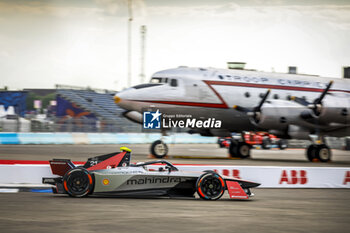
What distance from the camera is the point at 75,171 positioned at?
35.1ft

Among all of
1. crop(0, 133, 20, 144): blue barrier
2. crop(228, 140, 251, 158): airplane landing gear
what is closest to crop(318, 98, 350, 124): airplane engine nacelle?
crop(228, 140, 251, 158): airplane landing gear

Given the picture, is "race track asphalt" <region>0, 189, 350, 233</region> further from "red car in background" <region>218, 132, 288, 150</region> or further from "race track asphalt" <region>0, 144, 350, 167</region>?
"red car in background" <region>218, 132, 288, 150</region>

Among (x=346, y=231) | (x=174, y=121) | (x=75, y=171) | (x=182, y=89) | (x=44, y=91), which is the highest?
(x=44, y=91)

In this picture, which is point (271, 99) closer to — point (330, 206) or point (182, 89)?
point (182, 89)

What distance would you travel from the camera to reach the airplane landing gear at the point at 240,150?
2692 cm

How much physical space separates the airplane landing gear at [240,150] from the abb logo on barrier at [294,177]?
40.2ft

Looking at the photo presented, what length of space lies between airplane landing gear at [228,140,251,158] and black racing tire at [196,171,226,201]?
52.6 feet

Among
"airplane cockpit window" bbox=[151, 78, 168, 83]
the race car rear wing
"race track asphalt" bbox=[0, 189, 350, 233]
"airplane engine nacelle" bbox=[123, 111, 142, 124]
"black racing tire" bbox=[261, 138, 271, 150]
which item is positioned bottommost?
"race track asphalt" bbox=[0, 189, 350, 233]

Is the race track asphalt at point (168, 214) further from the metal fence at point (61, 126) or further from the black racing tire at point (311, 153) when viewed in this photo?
the metal fence at point (61, 126)

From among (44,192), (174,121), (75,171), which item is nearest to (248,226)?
(75,171)

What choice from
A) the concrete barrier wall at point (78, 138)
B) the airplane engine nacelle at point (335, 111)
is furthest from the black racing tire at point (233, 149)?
the concrete barrier wall at point (78, 138)

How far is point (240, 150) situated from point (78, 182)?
55.9ft

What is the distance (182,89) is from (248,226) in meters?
17.5

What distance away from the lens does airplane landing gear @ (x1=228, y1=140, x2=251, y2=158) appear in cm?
2692
